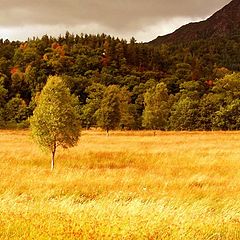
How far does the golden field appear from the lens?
6875 mm

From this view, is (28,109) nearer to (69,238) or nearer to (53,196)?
(53,196)

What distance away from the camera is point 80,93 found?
113500 millimetres

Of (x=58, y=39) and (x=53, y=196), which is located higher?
(x=58, y=39)

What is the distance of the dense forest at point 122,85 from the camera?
77.8 metres

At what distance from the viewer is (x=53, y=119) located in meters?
22.5

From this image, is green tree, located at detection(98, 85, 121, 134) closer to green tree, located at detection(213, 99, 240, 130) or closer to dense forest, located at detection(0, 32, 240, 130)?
dense forest, located at detection(0, 32, 240, 130)

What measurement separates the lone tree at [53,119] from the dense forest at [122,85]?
34127 millimetres

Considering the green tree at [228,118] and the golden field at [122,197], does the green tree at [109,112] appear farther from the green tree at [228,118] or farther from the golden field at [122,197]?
the green tree at [228,118]

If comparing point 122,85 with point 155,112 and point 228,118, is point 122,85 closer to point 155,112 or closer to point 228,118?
point 228,118

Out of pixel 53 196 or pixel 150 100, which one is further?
pixel 150 100

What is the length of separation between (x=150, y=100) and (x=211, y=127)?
79.5 feet

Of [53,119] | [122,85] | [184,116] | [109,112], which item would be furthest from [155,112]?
[122,85]

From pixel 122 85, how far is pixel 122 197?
357ft

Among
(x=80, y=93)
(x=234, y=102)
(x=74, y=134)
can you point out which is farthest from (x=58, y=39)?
(x=74, y=134)
